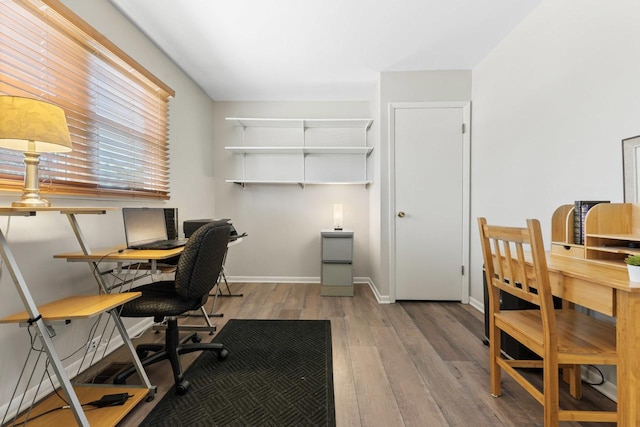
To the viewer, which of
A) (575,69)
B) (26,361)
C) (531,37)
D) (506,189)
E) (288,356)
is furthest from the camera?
(506,189)

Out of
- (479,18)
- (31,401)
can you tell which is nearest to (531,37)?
(479,18)

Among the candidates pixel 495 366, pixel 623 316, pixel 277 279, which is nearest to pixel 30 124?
pixel 623 316

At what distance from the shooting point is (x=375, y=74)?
9.88ft

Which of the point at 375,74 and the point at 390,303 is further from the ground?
the point at 375,74

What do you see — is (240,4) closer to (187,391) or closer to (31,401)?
(187,391)

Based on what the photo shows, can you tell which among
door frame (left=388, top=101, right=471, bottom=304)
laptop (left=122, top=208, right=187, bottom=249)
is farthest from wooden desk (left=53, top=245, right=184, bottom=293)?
door frame (left=388, top=101, right=471, bottom=304)

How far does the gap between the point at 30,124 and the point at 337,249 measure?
2.63 m

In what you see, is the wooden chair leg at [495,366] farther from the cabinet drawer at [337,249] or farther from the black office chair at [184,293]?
the cabinet drawer at [337,249]

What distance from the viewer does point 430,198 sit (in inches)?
116

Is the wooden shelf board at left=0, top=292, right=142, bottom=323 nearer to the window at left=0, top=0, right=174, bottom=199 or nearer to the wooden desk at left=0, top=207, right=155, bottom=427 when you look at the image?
the wooden desk at left=0, top=207, right=155, bottom=427

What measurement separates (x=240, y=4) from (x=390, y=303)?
303 cm

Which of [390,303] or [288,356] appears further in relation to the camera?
[390,303]

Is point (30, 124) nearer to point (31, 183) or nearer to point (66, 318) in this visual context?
point (31, 183)

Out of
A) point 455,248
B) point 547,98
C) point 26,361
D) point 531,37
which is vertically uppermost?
point 531,37
